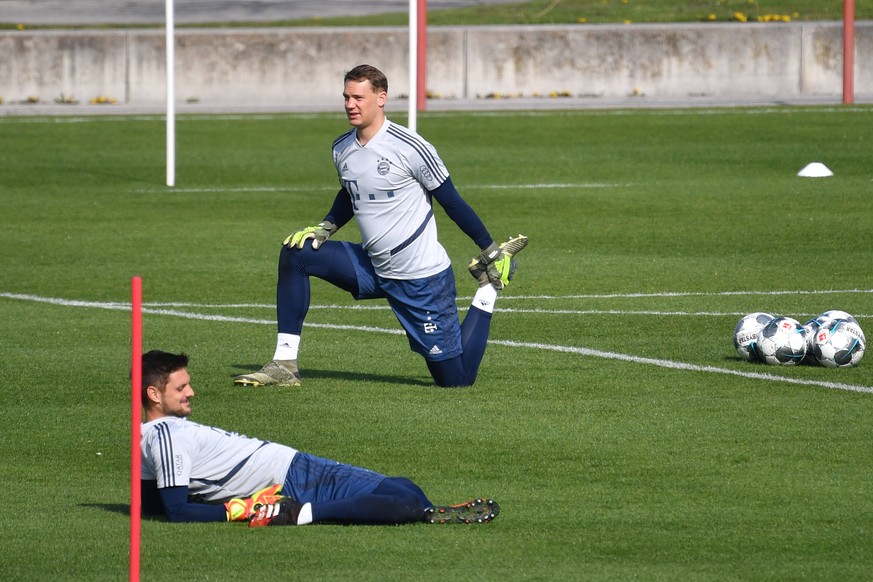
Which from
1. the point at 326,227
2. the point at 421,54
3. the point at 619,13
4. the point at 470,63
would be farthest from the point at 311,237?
the point at 619,13

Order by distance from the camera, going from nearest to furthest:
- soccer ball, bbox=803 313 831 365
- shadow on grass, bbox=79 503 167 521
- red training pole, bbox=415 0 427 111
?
shadow on grass, bbox=79 503 167 521
soccer ball, bbox=803 313 831 365
red training pole, bbox=415 0 427 111

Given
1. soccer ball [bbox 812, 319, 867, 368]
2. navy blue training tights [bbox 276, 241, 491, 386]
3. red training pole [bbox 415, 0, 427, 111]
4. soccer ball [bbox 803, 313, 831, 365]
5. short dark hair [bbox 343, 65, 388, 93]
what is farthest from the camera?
red training pole [bbox 415, 0, 427, 111]

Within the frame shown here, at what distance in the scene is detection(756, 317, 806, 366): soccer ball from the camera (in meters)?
10.8

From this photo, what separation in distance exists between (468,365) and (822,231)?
26.8ft

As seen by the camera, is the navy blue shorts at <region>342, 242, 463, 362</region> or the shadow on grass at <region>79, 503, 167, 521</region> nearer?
the shadow on grass at <region>79, 503, 167, 521</region>

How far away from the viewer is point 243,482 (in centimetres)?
746

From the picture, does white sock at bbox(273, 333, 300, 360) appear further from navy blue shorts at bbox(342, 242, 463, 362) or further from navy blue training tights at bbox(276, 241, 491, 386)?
navy blue shorts at bbox(342, 242, 463, 362)

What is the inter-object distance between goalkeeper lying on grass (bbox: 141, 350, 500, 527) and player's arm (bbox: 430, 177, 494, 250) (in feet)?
8.94

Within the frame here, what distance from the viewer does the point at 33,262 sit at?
16.4 m

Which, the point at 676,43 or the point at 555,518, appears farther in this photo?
the point at 676,43

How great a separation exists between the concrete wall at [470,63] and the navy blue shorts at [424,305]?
65.5 ft

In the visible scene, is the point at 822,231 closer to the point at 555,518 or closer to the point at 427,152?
the point at 427,152

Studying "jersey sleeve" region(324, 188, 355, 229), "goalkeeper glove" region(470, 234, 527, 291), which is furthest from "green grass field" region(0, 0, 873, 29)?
"jersey sleeve" region(324, 188, 355, 229)

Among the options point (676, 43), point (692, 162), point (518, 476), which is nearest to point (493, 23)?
point (676, 43)
